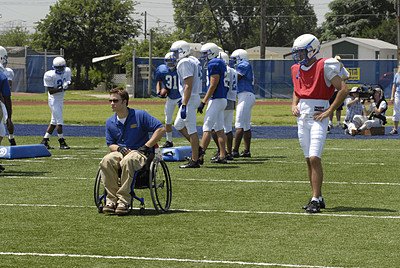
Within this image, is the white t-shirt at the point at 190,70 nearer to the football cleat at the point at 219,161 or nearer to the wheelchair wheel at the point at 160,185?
the football cleat at the point at 219,161

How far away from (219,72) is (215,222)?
647cm

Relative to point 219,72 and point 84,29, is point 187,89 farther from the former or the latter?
point 84,29

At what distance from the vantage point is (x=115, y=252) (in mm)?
9219

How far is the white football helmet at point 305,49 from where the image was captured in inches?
464

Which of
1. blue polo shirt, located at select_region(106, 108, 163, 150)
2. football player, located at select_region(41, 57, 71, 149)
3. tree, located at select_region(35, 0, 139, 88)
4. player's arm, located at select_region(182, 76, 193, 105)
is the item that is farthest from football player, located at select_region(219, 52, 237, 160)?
tree, located at select_region(35, 0, 139, 88)

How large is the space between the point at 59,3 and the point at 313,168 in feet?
232

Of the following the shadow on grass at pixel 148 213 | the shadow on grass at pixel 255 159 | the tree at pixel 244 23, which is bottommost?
the shadow on grass at pixel 255 159

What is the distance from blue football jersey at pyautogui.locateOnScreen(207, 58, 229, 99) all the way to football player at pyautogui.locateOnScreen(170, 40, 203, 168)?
23 cm

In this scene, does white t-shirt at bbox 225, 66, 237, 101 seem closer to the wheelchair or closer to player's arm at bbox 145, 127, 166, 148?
the wheelchair

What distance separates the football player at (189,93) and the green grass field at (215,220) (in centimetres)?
39

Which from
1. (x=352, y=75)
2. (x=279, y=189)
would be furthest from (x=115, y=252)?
(x=352, y=75)

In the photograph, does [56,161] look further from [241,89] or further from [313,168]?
[313,168]

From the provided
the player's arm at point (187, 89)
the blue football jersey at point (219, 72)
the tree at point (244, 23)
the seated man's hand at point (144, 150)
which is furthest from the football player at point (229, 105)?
the tree at point (244, 23)

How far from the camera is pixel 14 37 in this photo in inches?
4540
